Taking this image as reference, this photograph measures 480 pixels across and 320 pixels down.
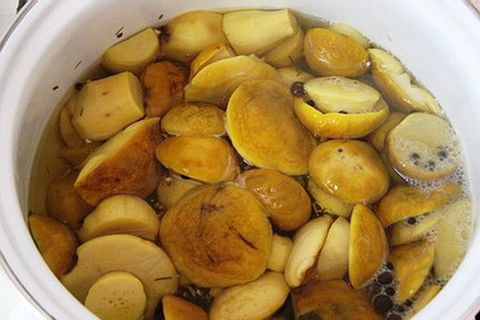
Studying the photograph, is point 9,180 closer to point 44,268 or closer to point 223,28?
point 44,268

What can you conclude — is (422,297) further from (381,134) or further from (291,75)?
(291,75)

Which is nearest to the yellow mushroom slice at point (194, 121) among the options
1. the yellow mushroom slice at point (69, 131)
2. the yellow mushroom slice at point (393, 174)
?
the yellow mushroom slice at point (69, 131)

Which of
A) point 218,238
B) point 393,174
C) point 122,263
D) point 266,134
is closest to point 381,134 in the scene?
point 393,174

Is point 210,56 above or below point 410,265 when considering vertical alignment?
above

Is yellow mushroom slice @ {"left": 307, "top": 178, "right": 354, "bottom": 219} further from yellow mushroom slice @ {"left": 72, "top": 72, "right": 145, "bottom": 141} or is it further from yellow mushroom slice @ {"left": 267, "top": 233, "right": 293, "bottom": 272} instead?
yellow mushroom slice @ {"left": 72, "top": 72, "right": 145, "bottom": 141}

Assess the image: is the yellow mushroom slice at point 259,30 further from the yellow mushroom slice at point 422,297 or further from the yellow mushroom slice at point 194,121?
the yellow mushroom slice at point 422,297

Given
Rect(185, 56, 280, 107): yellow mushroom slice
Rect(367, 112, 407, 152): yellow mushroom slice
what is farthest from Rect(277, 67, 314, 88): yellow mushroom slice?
Rect(367, 112, 407, 152): yellow mushroom slice
